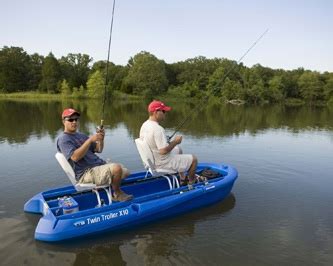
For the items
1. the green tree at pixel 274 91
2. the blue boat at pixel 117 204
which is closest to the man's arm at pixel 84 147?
the blue boat at pixel 117 204

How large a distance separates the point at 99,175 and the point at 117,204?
633mm

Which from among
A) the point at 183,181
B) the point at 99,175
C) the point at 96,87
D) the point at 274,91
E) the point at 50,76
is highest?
the point at 274,91

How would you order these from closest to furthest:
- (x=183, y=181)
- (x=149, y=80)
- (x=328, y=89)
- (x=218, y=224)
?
(x=218, y=224) < (x=183, y=181) < (x=149, y=80) < (x=328, y=89)

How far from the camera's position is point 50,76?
71.5m

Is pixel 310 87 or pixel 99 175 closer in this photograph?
pixel 99 175

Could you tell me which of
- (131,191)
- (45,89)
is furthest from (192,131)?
(45,89)

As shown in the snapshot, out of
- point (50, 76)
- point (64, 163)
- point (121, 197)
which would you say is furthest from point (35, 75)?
point (121, 197)

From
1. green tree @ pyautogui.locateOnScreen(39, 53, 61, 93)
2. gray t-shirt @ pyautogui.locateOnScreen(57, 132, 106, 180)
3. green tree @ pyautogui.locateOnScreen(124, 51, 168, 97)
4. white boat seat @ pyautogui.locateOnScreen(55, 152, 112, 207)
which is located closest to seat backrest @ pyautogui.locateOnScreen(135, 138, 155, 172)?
gray t-shirt @ pyautogui.locateOnScreen(57, 132, 106, 180)

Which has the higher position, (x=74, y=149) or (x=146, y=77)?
(x=146, y=77)

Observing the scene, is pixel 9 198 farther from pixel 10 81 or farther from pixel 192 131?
pixel 10 81

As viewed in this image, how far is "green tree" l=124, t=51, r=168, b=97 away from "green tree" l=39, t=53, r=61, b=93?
577 inches

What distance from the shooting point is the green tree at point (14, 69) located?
7150 cm

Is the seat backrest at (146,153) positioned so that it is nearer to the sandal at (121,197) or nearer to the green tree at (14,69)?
the sandal at (121,197)

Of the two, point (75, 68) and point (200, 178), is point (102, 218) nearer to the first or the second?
point (200, 178)
